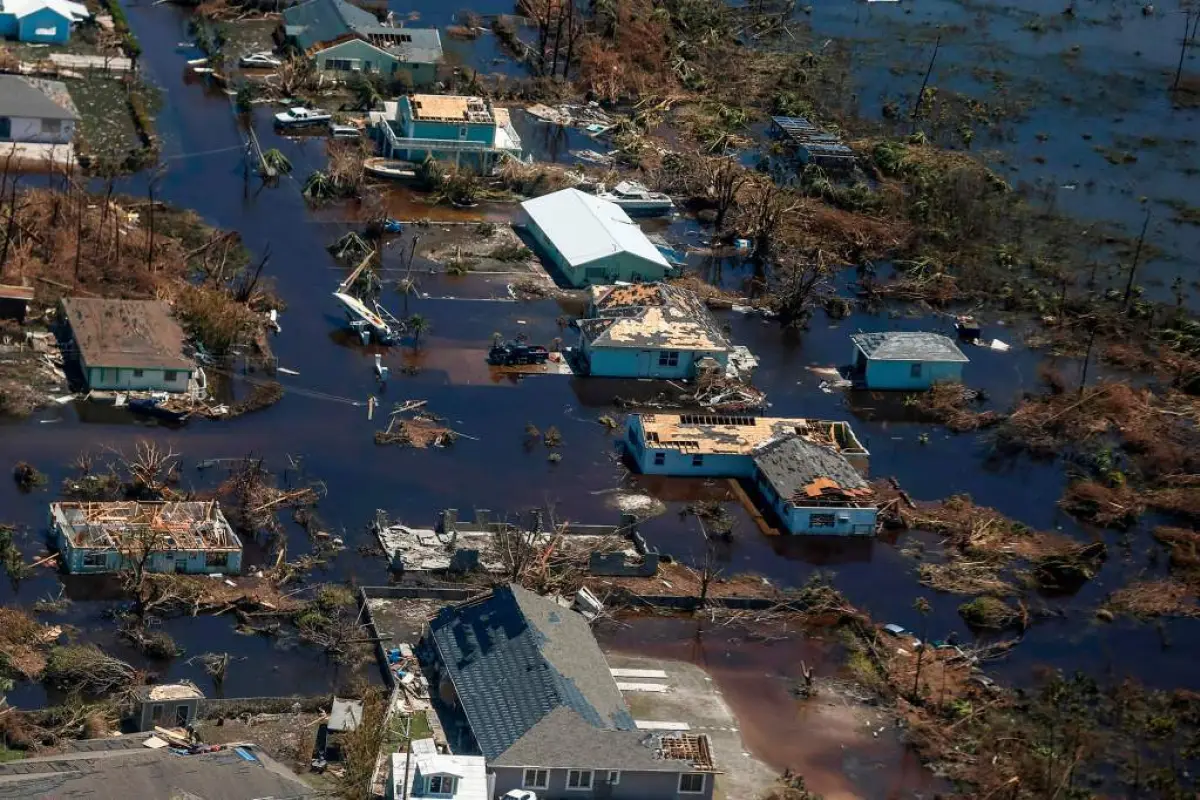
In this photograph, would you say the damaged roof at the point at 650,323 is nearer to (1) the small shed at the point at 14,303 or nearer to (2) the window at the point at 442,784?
(1) the small shed at the point at 14,303

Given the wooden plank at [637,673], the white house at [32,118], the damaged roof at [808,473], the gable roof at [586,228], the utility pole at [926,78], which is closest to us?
the wooden plank at [637,673]

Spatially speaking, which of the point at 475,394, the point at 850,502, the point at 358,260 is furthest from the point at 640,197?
the point at 850,502

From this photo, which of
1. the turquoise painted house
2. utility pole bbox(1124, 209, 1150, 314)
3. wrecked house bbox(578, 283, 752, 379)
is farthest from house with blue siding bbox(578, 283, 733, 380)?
the turquoise painted house

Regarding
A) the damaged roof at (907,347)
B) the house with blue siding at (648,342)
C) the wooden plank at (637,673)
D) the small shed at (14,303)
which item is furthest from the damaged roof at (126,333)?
the damaged roof at (907,347)

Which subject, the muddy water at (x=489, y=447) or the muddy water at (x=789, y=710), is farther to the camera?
the muddy water at (x=489, y=447)

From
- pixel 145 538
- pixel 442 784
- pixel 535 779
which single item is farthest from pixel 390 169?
pixel 442 784

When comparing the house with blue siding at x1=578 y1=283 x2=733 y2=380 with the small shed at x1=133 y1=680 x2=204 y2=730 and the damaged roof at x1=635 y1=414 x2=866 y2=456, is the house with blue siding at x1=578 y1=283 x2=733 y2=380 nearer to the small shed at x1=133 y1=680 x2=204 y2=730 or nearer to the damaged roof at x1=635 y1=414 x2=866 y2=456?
the damaged roof at x1=635 y1=414 x2=866 y2=456
